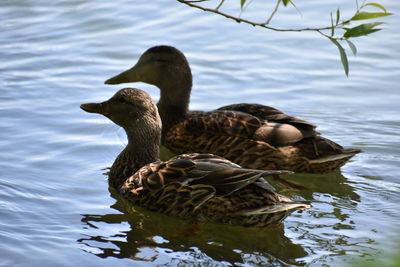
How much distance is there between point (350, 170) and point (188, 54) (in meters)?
3.76

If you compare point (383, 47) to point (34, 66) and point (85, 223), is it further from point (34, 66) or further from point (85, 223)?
point (85, 223)

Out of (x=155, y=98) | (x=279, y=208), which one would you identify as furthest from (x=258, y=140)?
(x=155, y=98)

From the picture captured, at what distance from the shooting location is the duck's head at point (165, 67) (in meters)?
8.58

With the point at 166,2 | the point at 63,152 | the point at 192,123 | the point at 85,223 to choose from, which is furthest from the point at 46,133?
the point at 166,2

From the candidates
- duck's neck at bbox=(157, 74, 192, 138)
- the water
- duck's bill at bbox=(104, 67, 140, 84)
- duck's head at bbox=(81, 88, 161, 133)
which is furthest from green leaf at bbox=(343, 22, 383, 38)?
duck's bill at bbox=(104, 67, 140, 84)

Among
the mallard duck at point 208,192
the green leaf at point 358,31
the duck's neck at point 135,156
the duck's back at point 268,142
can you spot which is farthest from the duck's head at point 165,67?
the green leaf at point 358,31

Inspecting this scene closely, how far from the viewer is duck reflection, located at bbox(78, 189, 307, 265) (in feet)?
19.5

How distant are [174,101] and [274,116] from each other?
1286 mm

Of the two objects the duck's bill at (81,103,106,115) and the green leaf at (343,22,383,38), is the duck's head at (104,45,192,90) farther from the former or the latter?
the green leaf at (343,22,383,38)

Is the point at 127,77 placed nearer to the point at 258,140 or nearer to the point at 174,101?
the point at 174,101

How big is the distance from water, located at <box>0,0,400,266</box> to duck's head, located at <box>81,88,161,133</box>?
642mm

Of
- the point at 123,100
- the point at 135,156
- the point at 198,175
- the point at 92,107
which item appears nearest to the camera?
the point at 198,175

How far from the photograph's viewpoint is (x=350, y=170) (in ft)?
25.6

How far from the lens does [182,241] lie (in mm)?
6238
